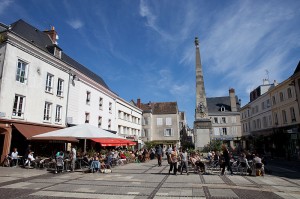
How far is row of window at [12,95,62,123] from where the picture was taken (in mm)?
15402

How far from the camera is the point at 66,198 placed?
6.73 m

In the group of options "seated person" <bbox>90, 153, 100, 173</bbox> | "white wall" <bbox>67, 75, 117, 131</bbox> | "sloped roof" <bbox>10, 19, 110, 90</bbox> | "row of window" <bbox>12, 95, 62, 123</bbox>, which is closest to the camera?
"seated person" <bbox>90, 153, 100, 173</bbox>

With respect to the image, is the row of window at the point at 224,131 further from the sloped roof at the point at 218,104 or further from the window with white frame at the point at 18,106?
the window with white frame at the point at 18,106

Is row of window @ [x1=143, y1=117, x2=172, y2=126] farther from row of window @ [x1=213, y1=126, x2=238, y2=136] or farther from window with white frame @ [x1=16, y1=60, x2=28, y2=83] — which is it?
window with white frame @ [x1=16, y1=60, x2=28, y2=83]

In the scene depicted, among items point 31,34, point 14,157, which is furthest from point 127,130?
point 14,157

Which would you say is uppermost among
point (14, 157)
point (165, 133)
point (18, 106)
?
point (18, 106)

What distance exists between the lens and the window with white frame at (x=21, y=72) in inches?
621

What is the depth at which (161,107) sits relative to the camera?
46750 millimetres

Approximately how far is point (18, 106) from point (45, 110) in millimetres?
2798

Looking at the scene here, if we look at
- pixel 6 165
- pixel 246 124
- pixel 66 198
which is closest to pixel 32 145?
pixel 6 165

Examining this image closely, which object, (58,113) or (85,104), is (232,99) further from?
(58,113)

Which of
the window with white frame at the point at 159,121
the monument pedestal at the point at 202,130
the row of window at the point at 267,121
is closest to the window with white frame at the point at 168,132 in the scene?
the window with white frame at the point at 159,121

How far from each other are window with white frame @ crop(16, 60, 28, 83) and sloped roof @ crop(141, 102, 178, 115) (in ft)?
99.8

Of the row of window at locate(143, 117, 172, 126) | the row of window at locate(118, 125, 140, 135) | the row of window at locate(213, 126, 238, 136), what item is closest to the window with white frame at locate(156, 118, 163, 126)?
the row of window at locate(143, 117, 172, 126)
